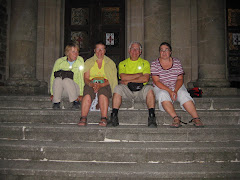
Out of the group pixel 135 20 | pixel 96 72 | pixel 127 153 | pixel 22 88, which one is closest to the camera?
pixel 127 153

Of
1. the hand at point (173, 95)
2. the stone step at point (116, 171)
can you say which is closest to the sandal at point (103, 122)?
the stone step at point (116, 171)

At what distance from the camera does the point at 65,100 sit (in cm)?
350

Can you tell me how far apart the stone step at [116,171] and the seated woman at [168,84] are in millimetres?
870

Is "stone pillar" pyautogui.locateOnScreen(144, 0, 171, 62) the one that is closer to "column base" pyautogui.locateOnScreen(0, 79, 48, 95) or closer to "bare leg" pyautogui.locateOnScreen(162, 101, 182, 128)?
"bare leg" pyautogui.locateOnScreen(162, 101, 182, 128)

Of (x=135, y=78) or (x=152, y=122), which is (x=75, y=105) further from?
(x=152, y=122)

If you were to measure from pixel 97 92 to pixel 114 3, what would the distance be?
4314 millimetres

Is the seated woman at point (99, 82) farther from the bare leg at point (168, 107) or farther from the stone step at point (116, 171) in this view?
the bare leg at point (168, 107)

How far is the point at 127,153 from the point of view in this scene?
228 cm

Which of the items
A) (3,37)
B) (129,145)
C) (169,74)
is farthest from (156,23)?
(3,37)

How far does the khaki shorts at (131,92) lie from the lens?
301 cm

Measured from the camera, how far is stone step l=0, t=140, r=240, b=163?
7.42ft

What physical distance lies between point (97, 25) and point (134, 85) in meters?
3.83

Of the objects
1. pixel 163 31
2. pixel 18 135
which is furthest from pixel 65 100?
pixel 163 31

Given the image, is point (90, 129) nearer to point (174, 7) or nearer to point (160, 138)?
point (160, 138)
